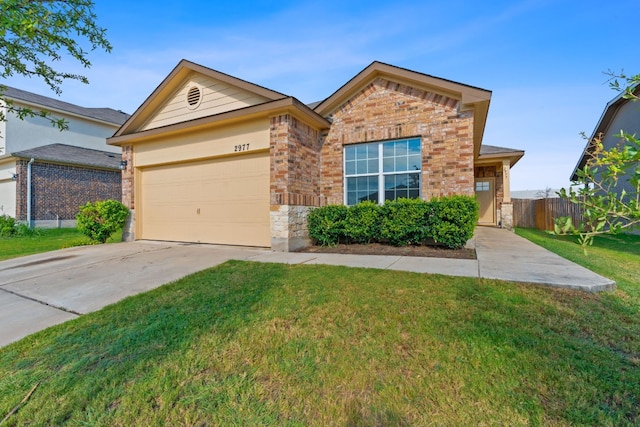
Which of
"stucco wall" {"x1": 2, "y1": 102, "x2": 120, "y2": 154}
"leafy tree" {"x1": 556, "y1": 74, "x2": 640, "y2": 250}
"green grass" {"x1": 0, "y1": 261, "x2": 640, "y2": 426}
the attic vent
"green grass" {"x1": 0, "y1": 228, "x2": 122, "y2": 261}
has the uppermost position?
"stucco wall" {"x1": 2, "y1": 102, "x2": 120, "y2": 154}

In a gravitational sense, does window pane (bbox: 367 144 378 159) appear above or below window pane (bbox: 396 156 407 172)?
above

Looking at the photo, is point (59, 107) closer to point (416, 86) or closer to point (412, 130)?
point (416, 86)

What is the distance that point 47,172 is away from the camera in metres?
14.2

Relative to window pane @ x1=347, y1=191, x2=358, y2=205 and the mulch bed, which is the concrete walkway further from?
window pane @ x1=347, y1=191, x2=358, y2=205

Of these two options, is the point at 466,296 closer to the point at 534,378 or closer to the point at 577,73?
the point at 534,378

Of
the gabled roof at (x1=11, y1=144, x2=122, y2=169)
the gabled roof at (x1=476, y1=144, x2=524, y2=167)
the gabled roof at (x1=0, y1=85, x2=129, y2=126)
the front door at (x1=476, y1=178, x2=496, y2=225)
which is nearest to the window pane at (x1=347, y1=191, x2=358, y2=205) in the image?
the gabled roof at (x1=476, y1=144, x2=524, y2=167)

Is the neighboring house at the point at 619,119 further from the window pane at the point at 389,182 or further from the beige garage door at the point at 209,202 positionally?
the beige garage door at the point at 209,202

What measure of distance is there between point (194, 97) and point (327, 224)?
19.3 feet

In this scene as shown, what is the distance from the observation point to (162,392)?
6.70ft

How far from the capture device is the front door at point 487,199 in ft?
48.9

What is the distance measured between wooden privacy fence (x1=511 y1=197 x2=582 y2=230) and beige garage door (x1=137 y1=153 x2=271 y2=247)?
12.5m

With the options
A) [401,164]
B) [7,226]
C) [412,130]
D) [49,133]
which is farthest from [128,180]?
[49,133]

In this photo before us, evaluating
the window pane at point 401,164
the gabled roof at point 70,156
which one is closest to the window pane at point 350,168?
the window pane at point 401,164

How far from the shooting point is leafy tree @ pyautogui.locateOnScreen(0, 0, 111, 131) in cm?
367
